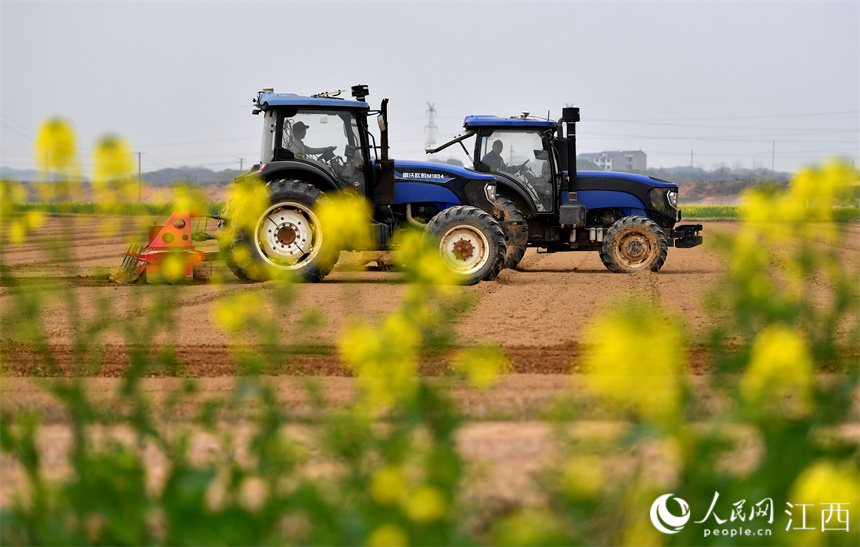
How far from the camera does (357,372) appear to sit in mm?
5770

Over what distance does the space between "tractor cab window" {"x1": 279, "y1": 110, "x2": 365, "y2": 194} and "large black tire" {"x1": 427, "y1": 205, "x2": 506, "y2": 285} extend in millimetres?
1066

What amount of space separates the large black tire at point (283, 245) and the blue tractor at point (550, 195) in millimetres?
2361

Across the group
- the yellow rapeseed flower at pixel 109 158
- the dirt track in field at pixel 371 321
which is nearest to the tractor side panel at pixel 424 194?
the dirt track in field at pixel 371 321

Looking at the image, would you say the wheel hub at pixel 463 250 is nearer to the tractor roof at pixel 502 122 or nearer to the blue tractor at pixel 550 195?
the blue tractor at pixel 550 195

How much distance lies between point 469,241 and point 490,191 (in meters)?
1.04

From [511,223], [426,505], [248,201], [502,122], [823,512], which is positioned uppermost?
[502,122]

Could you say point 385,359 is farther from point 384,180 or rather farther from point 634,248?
point 634,248

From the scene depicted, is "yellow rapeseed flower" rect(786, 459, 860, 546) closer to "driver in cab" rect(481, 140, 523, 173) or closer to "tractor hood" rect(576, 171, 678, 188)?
"driver in cab" rect(481, 140, 523, 173)

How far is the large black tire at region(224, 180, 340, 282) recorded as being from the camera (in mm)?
10391

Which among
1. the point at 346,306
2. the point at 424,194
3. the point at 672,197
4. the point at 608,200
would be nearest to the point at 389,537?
the point at 346,306

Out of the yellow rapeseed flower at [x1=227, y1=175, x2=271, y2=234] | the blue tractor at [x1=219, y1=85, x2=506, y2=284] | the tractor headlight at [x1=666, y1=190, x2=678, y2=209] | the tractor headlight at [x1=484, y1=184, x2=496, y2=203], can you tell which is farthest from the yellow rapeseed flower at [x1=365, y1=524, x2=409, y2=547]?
the tractor headlight at [x1=666, y1=190, x2=678, y2=209]

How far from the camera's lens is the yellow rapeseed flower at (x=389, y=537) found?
6.98ft

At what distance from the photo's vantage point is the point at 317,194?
10.2 m

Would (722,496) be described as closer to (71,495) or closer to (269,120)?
(71,495)
